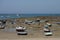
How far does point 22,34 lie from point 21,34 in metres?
0.16

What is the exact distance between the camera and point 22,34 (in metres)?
28.6

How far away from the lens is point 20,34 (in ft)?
93.6

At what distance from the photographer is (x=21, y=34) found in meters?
28.5

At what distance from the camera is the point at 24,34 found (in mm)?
28734

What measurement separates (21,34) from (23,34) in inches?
12.0

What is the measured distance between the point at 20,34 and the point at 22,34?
11.7 inches

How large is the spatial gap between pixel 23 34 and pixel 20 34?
17.6 inches

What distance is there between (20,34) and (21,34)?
5.8 inches

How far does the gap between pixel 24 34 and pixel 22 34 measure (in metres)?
0.33

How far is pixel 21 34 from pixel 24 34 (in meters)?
0.49

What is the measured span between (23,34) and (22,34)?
149 mm

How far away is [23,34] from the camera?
93.9 ft
